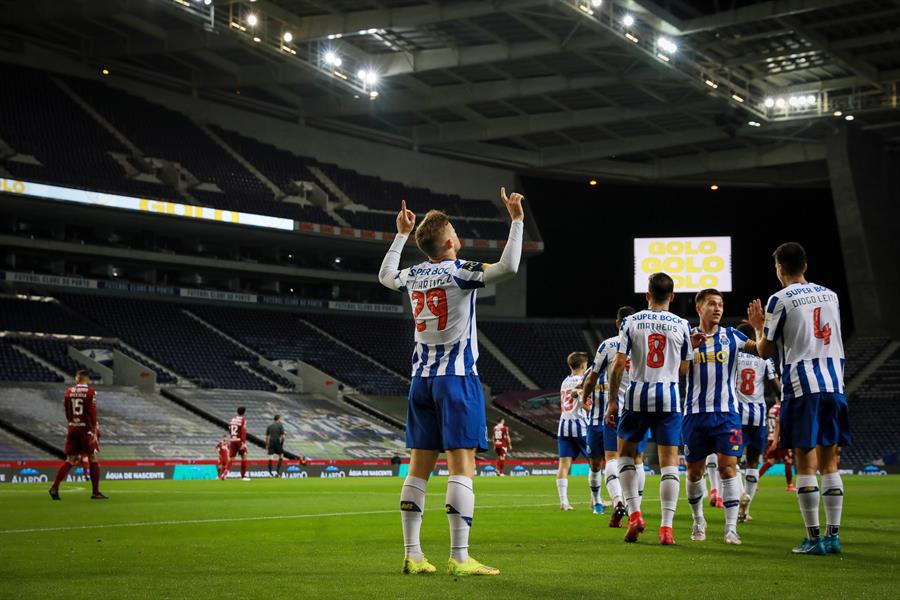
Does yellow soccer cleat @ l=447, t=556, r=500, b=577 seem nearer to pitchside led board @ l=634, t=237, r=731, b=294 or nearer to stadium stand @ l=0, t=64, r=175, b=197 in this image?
stadium stand @ l=0, t=64, r=175, b=197

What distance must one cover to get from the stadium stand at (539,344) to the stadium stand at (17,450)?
25893 mm

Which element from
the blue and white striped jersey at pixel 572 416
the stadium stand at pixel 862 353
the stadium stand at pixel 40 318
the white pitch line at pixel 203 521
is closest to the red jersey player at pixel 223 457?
the stadium stand at pixel 40 318

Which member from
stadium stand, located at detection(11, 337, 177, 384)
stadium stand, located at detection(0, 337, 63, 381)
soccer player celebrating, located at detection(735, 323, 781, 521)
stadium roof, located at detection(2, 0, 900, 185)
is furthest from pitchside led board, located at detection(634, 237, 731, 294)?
soccer player celebrating, located at detection(735, 323, 781, 521)

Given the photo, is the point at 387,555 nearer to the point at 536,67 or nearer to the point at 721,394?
the point at 721,394

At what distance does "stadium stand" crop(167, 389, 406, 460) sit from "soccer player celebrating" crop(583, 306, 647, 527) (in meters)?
26.8

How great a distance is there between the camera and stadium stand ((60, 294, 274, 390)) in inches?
1751

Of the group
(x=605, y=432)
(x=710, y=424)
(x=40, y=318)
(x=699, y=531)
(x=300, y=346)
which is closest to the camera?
(x=699, y=531)

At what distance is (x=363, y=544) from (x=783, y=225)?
51.9 meters

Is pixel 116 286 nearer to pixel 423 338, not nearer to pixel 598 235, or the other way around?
pixel 598 235

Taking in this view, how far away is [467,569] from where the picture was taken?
7391 mm

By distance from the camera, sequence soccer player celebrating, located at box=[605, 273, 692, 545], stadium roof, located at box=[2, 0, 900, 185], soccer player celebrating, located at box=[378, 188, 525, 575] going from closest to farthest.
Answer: soccer player celebrating, located at box=[378, 188, 525, 575] < soccer player celebrating, located at box=[605, 273, 692, 545] < stadium roof, located at box=[2, 0, 900, 185]

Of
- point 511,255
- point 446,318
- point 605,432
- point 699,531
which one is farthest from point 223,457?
point 511,255

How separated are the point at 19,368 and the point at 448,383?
3478cm

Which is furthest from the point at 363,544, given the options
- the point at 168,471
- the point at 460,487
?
the point at 168,471
